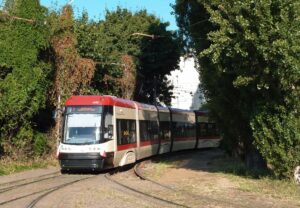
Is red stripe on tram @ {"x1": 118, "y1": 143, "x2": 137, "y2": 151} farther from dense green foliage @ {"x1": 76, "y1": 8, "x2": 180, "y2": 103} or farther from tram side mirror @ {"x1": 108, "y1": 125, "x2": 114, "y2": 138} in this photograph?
dense green foliage @ {"x1": 76, "y1": 8, "x2": 180, "y2": 103}

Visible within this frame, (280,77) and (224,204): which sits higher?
(280,77)

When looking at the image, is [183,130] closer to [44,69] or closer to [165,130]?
[165,130]

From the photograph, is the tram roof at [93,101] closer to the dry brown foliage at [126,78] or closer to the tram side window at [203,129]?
the dry brown foliage at [126,78]

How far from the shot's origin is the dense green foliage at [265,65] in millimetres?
Answer: 17047

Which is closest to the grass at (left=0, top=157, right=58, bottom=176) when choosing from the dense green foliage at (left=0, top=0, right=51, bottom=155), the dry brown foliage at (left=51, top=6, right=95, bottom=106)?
the dense green foliage at (left=0, top=0, right=51, bottom=155)

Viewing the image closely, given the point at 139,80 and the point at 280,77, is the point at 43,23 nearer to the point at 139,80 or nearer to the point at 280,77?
the point at 280,77

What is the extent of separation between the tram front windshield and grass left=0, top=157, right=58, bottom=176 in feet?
9.12

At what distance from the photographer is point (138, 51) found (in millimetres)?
43156

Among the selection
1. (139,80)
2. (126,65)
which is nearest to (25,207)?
(126,65)

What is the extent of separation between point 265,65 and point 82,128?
24.9ft

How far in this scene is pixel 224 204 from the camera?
45.3ft

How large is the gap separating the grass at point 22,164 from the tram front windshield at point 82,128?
9.12 ft

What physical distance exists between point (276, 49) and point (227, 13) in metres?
2.25

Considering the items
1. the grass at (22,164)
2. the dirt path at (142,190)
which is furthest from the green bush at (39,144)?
the dirt path at (142,190)
